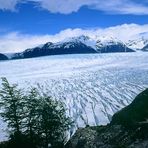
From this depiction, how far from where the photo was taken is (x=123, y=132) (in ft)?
119

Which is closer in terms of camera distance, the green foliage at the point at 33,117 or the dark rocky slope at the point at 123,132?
the dark rocky slope at the point at 123,132

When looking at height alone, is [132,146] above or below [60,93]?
above

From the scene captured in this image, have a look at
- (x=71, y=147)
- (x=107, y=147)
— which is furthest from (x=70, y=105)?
(x=107, y=147)

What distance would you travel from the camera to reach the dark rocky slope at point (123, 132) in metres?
32.3

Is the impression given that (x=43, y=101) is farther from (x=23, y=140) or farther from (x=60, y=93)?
(x=60, y=93)

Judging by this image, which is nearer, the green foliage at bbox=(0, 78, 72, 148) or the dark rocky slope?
the dark rocky slope

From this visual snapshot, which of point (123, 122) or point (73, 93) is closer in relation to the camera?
point (123, 122)

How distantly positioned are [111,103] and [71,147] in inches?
1324

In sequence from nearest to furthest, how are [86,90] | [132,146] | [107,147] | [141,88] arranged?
[132,146]
[107,147]
[141,88]
[86,90]

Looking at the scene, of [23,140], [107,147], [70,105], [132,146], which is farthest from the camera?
[70,105]

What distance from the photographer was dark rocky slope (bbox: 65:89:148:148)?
106 ft

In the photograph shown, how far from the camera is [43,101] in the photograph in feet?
152

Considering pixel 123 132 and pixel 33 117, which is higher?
pixel 123 132

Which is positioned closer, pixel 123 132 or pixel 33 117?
pixel 123 132
